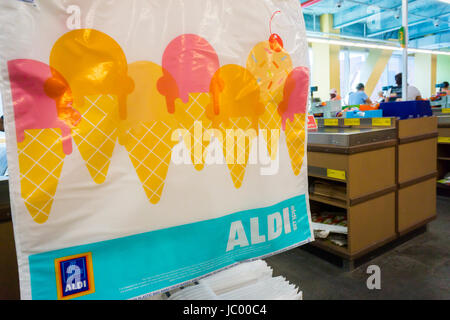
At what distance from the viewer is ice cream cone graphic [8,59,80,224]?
0.71 metres

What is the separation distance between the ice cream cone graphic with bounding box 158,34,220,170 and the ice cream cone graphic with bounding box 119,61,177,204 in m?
0.03

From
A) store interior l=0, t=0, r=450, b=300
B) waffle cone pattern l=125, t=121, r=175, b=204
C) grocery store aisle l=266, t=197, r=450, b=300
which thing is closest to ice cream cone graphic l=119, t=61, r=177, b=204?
waffle cone pattern l=125, t=121, r=175, b=204

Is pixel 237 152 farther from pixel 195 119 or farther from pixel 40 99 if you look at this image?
pixel 40 99

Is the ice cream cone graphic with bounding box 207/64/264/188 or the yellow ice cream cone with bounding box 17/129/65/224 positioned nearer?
the yellow ice cream cone with bounding box 17/129/65/224

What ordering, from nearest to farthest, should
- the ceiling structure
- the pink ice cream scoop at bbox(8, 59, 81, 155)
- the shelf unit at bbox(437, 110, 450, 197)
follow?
the pink ice cream scoop at bbox(8, 59, 81, 155) < the shelf unit at bbox(437, 110, 450, 197) < the ceiling structure

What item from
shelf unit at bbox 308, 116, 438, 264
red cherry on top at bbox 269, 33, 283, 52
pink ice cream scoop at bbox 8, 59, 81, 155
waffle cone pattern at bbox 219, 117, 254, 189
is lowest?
shelf unit at bbox 308, 116, 438, 264

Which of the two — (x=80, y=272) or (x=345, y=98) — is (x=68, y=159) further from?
(x=345, y=98)

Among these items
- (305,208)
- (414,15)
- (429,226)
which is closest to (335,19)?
(414,15)

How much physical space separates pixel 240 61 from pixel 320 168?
178cm

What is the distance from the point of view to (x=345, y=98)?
39.3 ft

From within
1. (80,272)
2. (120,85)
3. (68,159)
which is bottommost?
(80,272)

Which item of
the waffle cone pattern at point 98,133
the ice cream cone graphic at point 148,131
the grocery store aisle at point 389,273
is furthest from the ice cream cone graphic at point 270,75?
the grocery store aisle at point 389,273

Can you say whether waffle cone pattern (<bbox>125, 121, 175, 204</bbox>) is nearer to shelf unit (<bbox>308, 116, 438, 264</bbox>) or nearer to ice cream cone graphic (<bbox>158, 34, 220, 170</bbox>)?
ice cream cone graphic (<bbox>158, 34, 220, 170</bbox>)

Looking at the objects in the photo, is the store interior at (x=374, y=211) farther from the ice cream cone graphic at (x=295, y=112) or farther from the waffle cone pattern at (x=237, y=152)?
the waffle cone pattern at (x=237, y=152)
